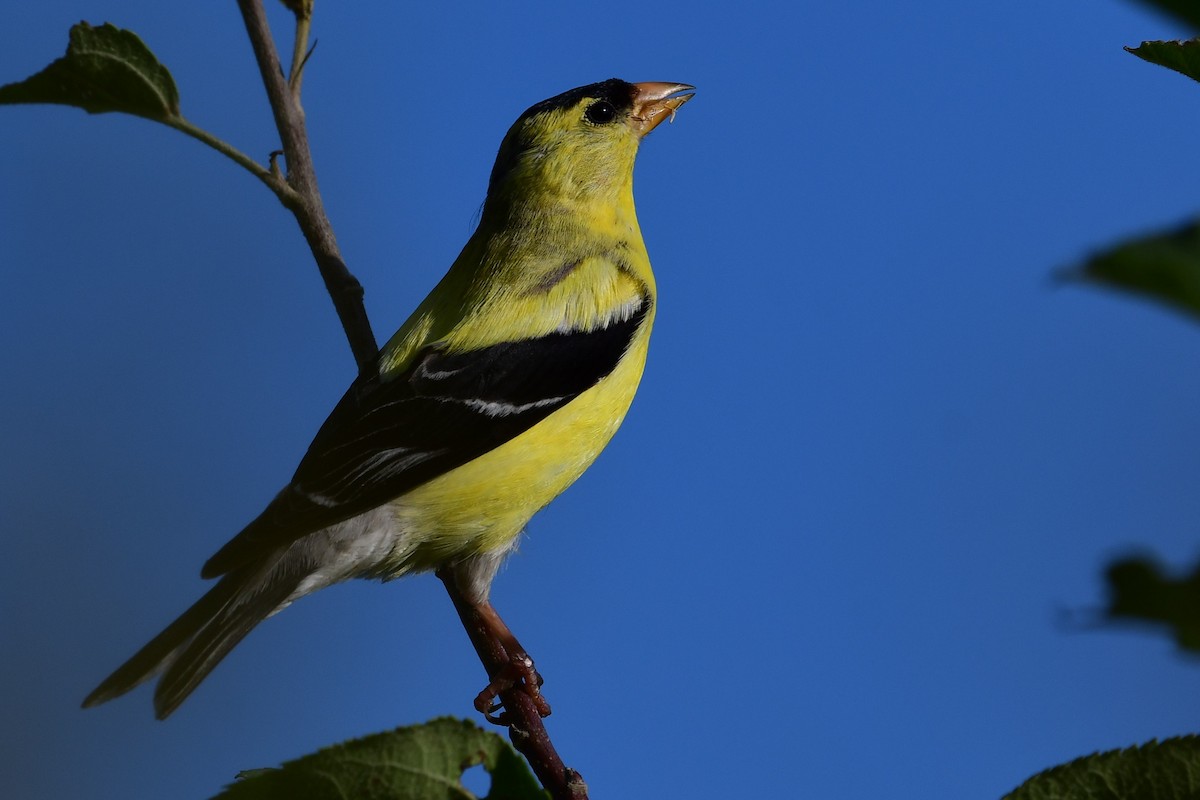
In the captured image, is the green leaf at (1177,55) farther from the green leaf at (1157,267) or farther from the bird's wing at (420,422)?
the bird's wing at (420,422)

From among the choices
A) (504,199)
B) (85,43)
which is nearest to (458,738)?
(85,43)

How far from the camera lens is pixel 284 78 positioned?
2.63m

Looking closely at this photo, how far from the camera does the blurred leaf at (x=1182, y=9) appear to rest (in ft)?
2.07

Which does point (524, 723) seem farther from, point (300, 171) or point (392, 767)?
point (300, 171)

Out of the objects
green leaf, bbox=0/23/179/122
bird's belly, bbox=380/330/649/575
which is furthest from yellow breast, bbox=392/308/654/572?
green leaf, bbox=0/23/179/122

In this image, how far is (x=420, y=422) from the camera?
3.12m

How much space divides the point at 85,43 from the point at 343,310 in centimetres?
98

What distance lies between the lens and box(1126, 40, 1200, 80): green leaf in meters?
1.21

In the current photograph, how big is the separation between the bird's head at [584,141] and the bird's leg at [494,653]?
4.64 ft

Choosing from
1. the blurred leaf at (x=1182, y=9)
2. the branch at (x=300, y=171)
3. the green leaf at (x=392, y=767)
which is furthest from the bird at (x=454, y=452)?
the blurred leaf at (x=1182, y=9)

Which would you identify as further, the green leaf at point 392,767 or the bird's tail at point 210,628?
the bird's tail at point 210,628

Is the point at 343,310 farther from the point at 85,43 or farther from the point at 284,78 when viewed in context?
the point at 85,43

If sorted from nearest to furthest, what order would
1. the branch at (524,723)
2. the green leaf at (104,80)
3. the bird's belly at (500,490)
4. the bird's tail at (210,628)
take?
the branch at (524,723), the green leaf at (104,80), the bird's tail at (210,628), the bird's belly at (500,490)

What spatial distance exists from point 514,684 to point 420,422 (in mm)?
749
